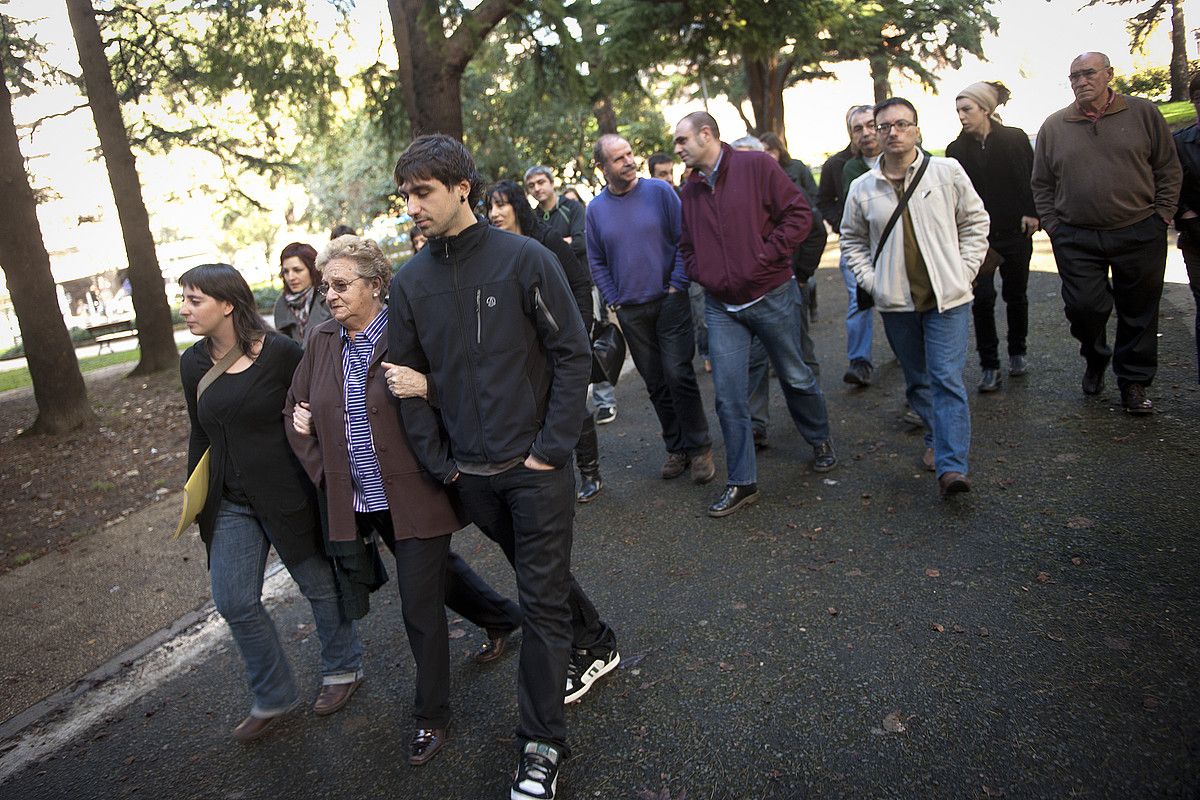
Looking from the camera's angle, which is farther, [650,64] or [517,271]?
[650,64]

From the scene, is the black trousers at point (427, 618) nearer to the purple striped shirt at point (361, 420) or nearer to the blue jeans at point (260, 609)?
the purple striped shirt at point (361, 420)

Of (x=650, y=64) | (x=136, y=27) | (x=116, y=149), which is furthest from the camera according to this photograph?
(x=650, y=64)

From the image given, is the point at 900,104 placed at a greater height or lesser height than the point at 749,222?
greater

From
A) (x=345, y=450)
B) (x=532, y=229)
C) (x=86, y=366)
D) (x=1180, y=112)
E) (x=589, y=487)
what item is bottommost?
(x=86, y=366)

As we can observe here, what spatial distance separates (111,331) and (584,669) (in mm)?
22176

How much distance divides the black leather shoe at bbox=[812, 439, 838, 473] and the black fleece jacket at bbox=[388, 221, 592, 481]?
10.0 ft

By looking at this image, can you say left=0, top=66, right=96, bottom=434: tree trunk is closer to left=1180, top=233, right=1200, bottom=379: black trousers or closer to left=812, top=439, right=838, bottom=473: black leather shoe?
left=812, top=439, right=838, bottom=473: black leather shoe

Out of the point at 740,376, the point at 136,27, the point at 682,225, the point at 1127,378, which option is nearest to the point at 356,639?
the point at 740,376

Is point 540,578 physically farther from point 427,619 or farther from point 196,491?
point 196,491

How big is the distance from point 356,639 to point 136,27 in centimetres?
1436

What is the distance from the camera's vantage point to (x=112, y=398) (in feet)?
40.3

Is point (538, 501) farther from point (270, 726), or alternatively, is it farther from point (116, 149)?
point (116, 149)

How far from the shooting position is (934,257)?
512cm

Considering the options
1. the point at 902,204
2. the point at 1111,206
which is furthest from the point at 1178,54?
the point at 902,204
